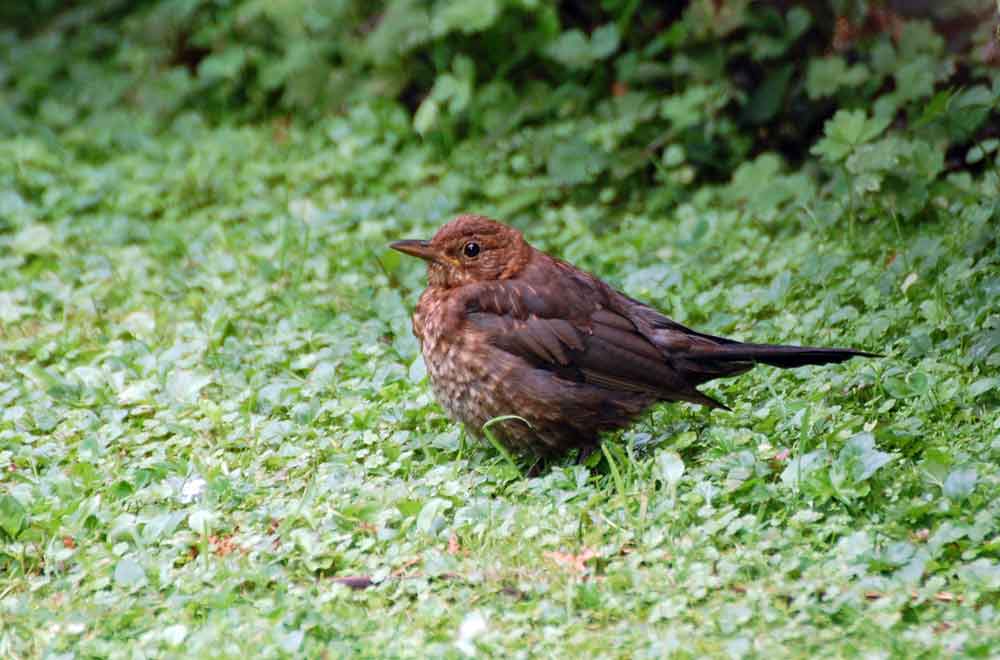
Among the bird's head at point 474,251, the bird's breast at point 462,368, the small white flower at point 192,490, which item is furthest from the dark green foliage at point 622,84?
the small white flower at point 192,490

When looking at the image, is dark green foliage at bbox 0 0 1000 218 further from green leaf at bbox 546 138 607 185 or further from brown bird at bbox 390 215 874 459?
brown bird at bbox 390 215 874 459

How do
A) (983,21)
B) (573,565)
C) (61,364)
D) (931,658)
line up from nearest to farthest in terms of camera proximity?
(931,658), (573,565), (61,364), (983,21)

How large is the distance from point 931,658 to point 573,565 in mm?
1005

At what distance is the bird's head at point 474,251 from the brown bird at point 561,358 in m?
0.10

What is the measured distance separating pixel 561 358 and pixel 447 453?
54cm

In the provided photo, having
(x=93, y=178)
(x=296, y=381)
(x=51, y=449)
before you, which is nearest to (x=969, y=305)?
(x=296, y=381)

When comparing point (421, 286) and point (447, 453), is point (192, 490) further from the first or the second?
point (421, 286)

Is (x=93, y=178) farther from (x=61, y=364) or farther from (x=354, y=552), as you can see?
(x=354, y=552)

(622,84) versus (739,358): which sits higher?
(622,84)

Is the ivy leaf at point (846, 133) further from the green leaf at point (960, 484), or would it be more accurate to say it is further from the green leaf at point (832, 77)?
the green leaf at point (960, 484)

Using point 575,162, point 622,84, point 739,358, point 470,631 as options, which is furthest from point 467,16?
point 470,631

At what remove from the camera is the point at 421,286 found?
20.8ft

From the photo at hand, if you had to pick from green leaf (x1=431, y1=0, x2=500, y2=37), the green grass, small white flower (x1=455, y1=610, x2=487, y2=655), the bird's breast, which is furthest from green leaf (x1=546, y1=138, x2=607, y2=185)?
small white flower (x1=455, y1=610, x2=487, y2=655)

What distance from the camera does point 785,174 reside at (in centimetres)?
718
